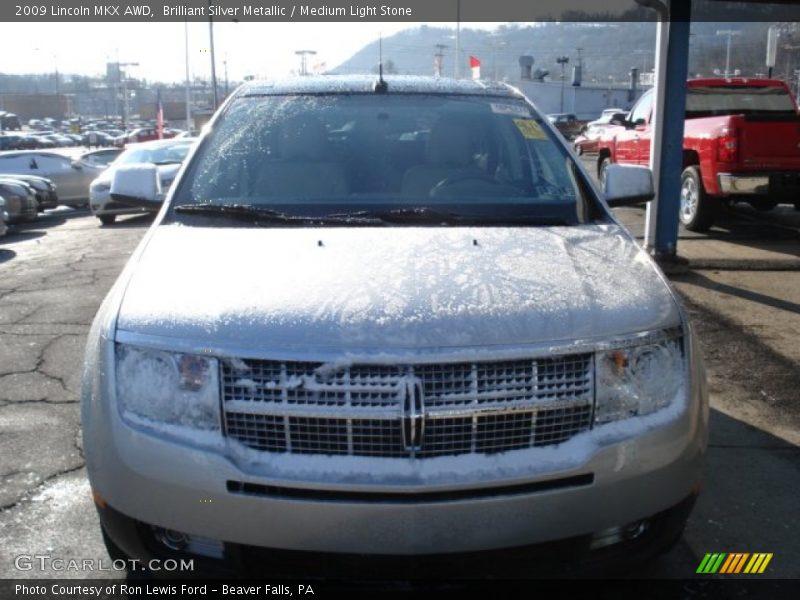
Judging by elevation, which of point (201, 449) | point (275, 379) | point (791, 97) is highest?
point (791, 97)

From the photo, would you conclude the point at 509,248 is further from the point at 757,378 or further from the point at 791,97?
the point at 791,97

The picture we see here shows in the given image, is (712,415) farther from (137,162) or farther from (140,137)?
(140,137)

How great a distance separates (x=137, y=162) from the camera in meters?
15.5

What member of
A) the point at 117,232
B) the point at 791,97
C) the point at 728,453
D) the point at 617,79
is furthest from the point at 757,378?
the point at 617,79

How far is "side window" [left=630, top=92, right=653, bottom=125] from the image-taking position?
1205 cm

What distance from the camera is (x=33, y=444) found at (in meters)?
4.15

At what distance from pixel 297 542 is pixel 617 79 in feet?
337

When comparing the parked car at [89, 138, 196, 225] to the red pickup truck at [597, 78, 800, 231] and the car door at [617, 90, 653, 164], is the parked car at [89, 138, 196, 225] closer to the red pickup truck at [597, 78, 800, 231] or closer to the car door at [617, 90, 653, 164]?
the car door at [617, 90, 653, 164]

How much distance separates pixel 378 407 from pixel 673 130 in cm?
661

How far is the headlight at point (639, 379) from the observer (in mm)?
2453

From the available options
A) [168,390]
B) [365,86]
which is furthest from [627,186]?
[168,390]

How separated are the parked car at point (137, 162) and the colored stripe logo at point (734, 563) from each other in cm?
1177

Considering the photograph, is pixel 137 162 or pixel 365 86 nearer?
pixel 365 86

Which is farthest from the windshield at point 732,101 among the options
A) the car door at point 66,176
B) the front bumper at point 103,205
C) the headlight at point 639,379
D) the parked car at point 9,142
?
the parked car at point 9,142
